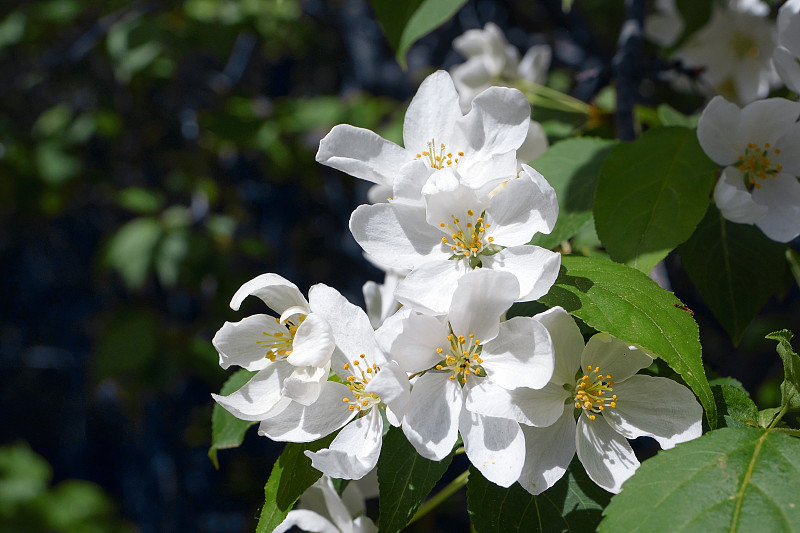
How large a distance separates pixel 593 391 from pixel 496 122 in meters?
0.37

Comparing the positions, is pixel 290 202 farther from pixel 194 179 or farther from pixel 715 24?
pixel 715 24

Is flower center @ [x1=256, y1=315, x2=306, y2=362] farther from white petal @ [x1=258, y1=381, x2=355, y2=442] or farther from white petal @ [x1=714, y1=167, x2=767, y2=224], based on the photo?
white petal @ [x1=714, y1=167, x2=767, y2=224]

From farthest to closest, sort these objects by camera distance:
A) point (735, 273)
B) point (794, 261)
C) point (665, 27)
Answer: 1. point (665, 27)
2. point (794, 261)
3. point (735, 273)

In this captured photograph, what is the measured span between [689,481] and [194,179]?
11.0 feet

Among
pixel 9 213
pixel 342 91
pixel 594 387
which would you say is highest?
pixel 594 387

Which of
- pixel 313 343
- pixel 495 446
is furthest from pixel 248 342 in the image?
pixel 495 446

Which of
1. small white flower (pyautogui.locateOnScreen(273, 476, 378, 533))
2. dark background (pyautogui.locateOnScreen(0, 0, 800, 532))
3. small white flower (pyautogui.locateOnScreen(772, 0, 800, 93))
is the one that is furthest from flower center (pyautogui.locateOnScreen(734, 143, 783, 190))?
dark background (pyautogui.locateOnScreen(0, 0, 800, 532))

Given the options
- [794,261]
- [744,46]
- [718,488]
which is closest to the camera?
[718,488]

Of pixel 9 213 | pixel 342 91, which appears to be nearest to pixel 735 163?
pixel 342 91

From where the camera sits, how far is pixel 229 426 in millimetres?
1021

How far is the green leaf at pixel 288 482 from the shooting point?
804 millimetres

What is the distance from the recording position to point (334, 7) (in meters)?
3.69

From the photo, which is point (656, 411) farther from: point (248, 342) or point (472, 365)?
point (248, 342)

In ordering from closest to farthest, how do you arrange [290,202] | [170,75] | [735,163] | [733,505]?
1. [733,505]
2. [735,163]
3. [170,75]
4. [290,202]
